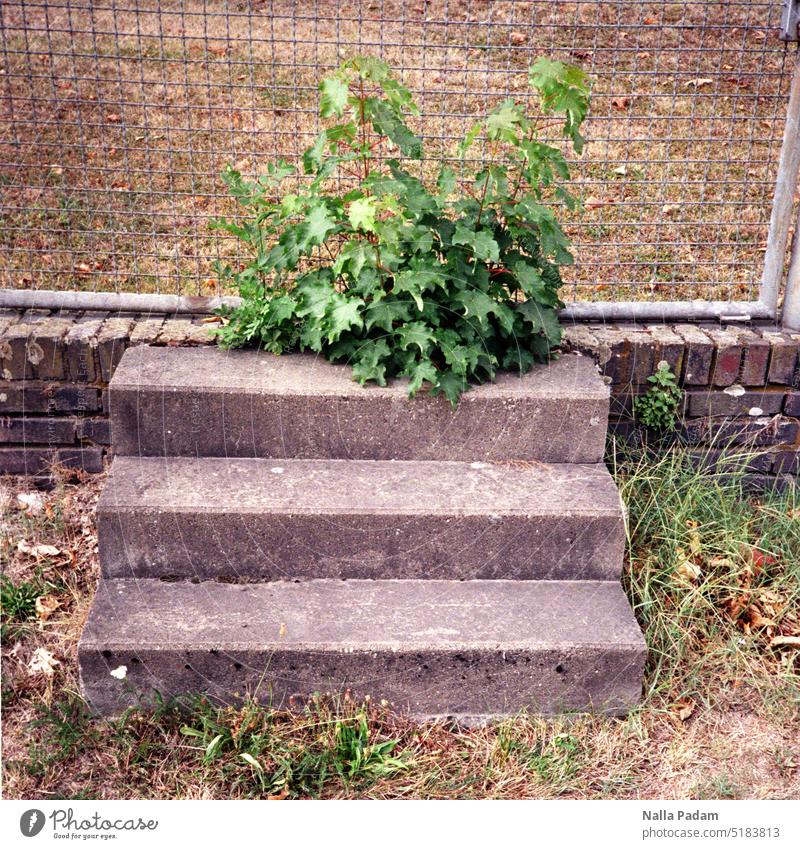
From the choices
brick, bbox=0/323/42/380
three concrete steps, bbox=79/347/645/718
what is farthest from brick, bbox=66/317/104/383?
three concrete steps, bbox=79/347/645/718

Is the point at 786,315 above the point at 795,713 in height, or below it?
above

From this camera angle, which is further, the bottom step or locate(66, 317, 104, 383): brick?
locate(66, 317, 104, 383): brick

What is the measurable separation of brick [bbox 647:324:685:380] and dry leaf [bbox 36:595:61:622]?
2445 millimetres

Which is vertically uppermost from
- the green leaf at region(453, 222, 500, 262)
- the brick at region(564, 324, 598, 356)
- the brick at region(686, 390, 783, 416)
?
the green leaf at region(453, 222, 500, 262)

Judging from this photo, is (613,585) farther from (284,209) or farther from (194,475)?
(284,209)

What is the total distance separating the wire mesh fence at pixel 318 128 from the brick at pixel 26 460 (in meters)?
0.77

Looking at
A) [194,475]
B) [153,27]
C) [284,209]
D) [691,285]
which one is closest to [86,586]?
[194,475]

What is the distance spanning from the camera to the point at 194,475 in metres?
3.15

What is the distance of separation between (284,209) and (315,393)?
643 millimetres

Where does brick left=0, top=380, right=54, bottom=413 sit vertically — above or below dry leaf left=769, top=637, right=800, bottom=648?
above

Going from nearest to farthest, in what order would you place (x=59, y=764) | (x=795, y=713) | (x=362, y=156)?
(x=59, y=764) < (x=795, y=713) < (x=362, y=156)

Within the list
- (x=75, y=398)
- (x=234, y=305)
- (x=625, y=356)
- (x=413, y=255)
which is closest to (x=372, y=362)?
(x=413, y=255)

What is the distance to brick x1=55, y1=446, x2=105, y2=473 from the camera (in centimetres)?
382

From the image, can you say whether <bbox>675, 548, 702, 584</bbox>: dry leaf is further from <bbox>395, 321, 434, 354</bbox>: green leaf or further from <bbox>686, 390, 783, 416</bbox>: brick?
<bbox>395, 321, 434, 354</bbox>: green leaf
